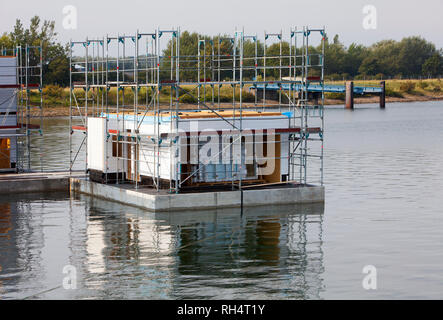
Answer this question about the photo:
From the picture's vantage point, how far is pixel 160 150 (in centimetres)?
3825

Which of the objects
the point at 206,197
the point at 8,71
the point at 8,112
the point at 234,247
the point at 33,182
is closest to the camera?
the point at 234,247

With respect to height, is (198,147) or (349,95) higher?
(349,95)

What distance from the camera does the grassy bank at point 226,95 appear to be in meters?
115

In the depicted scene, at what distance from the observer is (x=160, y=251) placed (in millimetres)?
29469

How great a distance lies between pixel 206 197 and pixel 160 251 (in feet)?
23.5

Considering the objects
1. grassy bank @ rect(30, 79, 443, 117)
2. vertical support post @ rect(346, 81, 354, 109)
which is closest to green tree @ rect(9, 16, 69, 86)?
grassy bank @ rect(30, 79, 443, 117)

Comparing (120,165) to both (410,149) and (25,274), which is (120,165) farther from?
(410,149)

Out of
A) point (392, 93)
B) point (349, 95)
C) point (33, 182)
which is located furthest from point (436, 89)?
point (33, 182)

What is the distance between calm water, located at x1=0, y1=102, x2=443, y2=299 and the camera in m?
24.4

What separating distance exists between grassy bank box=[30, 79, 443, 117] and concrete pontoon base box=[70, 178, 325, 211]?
6403 cm

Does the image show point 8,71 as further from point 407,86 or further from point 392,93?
point 407,86

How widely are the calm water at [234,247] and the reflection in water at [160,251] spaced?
37mm

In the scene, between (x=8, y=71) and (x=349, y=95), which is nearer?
(x=8, y=71)

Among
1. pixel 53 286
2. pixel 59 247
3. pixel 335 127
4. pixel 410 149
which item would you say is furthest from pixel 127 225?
pixel 335 127
